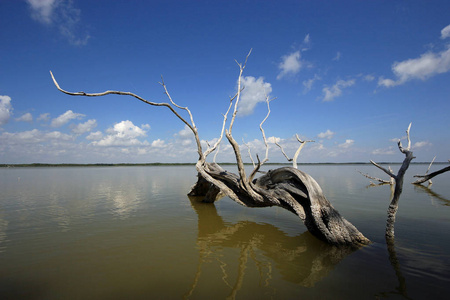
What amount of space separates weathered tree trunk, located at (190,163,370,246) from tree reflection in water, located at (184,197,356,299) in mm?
353

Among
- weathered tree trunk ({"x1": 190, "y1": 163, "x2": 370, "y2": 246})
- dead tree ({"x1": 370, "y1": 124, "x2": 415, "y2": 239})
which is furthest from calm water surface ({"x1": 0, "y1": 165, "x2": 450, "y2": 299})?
dead tree ({"x1": 370, "y1": 124, "x2": 415, "y2": 239})

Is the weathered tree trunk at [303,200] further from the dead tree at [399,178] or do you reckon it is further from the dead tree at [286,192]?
the dead tree at [399,178]

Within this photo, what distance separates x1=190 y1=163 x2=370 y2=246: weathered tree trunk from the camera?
16.9ft

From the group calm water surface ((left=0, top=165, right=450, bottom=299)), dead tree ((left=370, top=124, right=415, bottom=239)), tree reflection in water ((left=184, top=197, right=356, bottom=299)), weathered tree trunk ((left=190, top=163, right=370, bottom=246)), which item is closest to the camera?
calm water surface ((left=0, top=165, right=450, bottom=299))

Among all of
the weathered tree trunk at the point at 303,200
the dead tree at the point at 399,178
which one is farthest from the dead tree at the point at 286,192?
the dead tree at the point at 399,178

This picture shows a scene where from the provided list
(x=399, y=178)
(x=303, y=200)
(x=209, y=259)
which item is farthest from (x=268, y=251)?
(x=399, y=178)

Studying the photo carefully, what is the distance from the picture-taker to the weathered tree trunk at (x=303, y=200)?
514 centimetres

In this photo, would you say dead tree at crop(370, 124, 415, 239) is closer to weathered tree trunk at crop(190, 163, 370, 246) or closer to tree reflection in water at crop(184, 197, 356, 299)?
weathered tree trunk at crop(190, 163, 370, 246)

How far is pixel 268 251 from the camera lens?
488 cm

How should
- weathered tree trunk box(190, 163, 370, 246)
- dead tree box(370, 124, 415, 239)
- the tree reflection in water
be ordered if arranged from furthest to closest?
weathered tree trunk box(190, 163, 370, 246)
dead tree box(370, 124, 415, 239)
the tree reflection in water

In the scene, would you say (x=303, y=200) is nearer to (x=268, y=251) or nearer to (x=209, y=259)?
(x=268, y=251)

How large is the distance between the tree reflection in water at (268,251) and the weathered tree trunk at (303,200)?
35 cm

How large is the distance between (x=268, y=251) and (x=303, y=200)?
1.83m

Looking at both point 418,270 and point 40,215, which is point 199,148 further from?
point 40,215
